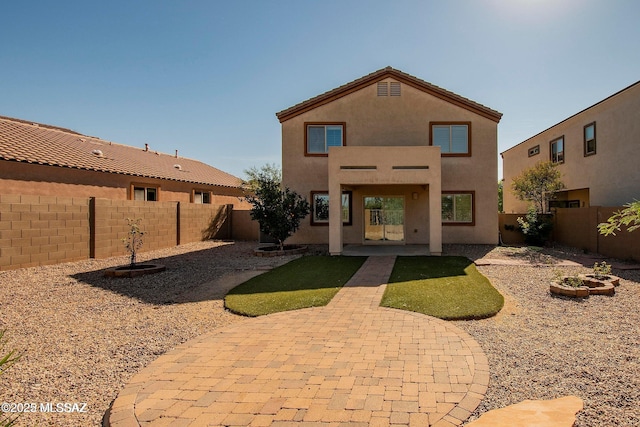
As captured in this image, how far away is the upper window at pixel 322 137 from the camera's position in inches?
731

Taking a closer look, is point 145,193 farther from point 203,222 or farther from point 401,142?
point 401,142

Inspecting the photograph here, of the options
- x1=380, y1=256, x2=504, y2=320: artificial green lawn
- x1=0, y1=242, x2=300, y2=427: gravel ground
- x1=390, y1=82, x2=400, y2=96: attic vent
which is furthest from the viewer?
x1=390, y1=82, x2=400, y2=96: attic vent

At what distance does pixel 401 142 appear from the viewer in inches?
720

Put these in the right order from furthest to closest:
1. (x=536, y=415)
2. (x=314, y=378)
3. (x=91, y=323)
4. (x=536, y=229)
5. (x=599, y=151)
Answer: (x=599, y=151), (x=536, y=229), (x=91, y=323), (x=314, y=378), (x=536, y=415)

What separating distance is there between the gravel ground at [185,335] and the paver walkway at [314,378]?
360 mm

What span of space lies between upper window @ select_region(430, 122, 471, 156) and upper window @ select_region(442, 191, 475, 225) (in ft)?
7.30

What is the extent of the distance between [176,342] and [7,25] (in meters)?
13.2

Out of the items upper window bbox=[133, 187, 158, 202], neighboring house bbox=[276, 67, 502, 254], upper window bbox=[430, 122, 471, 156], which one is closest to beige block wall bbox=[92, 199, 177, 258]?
upper window bbox=[133, 187, 158, 202]

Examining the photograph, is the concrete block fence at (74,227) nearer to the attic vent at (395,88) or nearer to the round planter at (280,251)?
the round planter at (280,251)

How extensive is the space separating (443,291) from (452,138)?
1186 centimetres

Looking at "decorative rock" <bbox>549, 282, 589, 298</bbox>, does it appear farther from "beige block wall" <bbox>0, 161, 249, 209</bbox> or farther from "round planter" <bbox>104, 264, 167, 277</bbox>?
"beige block wall" <bbox>0, 161, 249, 209</bbox>

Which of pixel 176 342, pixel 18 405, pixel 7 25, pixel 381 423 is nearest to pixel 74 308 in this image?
pixel 176 342

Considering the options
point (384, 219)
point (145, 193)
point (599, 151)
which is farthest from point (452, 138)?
point (145, 193)

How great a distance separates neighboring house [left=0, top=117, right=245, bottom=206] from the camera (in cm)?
1552
